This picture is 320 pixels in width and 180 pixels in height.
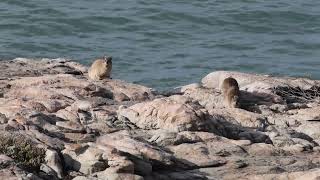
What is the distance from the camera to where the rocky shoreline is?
11148 millimetres

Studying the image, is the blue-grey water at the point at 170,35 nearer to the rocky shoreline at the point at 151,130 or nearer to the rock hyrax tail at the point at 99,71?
the rock hyrax tail at the point at 99,71

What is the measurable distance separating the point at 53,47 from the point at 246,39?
6.72 meters

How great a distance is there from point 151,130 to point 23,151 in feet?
9.33

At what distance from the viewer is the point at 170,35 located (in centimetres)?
3139

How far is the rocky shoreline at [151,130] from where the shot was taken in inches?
439

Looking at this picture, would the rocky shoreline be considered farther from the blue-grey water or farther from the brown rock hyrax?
the blue-grey water

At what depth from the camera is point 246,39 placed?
1231 inches

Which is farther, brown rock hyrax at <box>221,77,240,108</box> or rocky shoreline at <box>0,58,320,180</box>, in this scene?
brown rock hyrax at <box>221,77,240,108</box>

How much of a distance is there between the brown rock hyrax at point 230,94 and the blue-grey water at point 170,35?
8.19 m

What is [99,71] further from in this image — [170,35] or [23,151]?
[170,35]

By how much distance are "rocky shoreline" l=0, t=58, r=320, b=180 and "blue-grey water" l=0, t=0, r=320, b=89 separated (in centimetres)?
801

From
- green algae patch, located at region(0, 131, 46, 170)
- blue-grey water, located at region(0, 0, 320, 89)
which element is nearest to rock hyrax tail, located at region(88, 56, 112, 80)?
green algae patch, located at region(0, 131, 46, 170)

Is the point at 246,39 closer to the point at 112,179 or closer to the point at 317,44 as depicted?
the point at 317,44

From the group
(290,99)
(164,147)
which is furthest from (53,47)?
(164,147)
